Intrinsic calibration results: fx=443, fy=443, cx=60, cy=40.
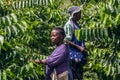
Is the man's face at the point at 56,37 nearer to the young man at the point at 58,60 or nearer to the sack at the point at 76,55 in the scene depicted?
the young man at the point at 58,60

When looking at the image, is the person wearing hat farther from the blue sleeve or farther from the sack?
the blue sleeve

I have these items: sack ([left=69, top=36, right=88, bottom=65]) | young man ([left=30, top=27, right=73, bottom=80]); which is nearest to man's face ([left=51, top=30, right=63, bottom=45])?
young man ([left=30, top=27, right=73, bottom=80])

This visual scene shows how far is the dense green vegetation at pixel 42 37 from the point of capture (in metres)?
4.47

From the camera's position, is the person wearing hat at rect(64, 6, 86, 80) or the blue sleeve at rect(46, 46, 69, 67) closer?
the blue sleeve at rect(46, 46, 69, 67)

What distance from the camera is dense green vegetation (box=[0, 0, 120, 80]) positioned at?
4.47m

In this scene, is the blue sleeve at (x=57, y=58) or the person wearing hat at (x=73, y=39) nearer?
the blue sleeve at (x=57, y=58)

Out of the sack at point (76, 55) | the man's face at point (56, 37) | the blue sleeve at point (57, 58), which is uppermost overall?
the man's face at point (56, 37)

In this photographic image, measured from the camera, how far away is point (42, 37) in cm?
696

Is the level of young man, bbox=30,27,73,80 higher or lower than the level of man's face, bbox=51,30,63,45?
lower

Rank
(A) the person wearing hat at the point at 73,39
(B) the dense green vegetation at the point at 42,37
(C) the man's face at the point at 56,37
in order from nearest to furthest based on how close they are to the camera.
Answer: (B) the dense green vegetation at the point at 42,37 < (C) the man's face at the point at 56,37 < (A) the person wearing hat at the point at 73,39

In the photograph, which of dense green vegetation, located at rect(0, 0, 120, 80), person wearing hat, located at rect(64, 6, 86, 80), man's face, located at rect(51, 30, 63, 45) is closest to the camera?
dense green vegetation, located at rect(0, 0, 120, 80)

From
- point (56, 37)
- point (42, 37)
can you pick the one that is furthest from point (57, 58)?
point (42, 37)

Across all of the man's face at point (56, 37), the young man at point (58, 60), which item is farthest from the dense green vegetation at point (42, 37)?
the man's face at point (56, 37)

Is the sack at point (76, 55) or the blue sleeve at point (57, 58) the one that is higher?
the blue sleeve at point (57, 58)
